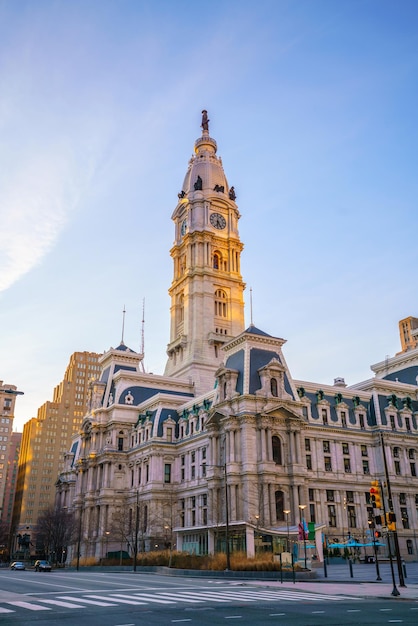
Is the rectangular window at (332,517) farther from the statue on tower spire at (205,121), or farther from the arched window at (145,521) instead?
the statue on tower spire at (205,121)

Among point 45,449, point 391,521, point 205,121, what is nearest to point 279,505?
point 391,521

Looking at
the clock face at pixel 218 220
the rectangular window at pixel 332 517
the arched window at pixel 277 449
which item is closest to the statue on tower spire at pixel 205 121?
the clock face at pixel 218 220

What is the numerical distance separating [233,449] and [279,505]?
27.7 ft

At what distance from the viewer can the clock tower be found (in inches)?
4323

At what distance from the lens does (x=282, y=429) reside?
72000 millimetres

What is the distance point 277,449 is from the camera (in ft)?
234

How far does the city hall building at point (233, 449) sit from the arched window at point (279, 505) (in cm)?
20

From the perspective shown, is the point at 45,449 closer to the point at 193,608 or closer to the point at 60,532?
the point at 60,532

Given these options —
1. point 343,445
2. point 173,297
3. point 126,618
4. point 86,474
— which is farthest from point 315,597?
point 173,297

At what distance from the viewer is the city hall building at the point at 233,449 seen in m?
68.7

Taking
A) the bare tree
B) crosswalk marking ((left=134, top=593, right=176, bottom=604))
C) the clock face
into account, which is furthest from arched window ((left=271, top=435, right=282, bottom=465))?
the clock face

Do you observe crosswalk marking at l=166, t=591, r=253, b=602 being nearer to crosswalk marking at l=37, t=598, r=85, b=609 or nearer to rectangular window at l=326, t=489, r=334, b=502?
crosswalk marking at l=37, t=598, r=85, b=609

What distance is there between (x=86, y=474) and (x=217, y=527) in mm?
40237

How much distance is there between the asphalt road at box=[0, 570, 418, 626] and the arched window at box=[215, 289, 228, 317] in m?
87.4
